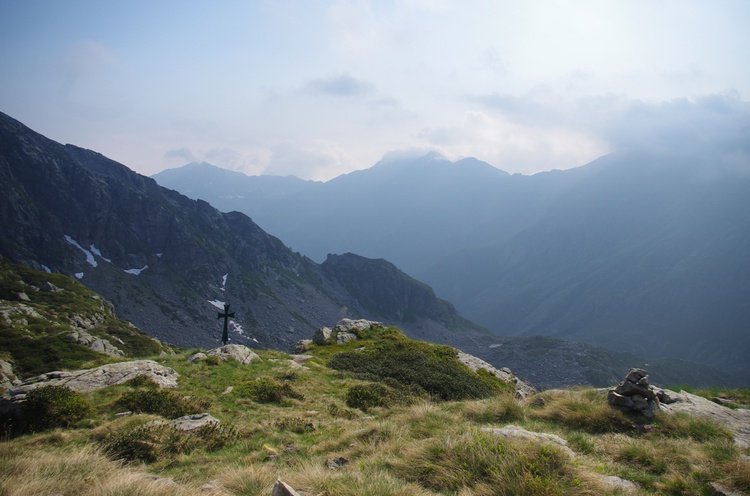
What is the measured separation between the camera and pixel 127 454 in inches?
412

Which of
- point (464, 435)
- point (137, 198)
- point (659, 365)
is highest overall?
point (137, 198)

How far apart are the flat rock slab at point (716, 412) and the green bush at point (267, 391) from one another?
1498 centimetres

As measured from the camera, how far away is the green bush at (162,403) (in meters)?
14.5

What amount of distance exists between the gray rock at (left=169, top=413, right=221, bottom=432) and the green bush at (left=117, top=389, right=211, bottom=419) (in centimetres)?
60

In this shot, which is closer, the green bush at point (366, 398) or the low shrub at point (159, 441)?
the low shrub at point (159, 441)

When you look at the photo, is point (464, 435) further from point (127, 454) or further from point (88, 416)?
point (88, 416)

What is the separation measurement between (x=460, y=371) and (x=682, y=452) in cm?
2011

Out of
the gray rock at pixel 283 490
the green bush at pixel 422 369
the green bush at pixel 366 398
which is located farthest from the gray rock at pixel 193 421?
the green bush at pixel 422 369

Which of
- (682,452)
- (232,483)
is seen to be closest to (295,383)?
(232,483)

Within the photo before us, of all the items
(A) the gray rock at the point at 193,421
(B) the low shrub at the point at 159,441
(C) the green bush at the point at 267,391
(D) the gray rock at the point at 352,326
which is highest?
(B) the low shrub at the point at 159,441

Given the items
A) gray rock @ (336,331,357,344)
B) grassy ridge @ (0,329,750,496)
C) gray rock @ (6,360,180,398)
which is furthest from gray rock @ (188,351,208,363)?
gray rock @ (336,331,357,344)

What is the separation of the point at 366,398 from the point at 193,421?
7.68 m

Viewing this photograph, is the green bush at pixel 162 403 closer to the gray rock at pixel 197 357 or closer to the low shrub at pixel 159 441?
the low shrub at pixel 159 441

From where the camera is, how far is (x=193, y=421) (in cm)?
1344
